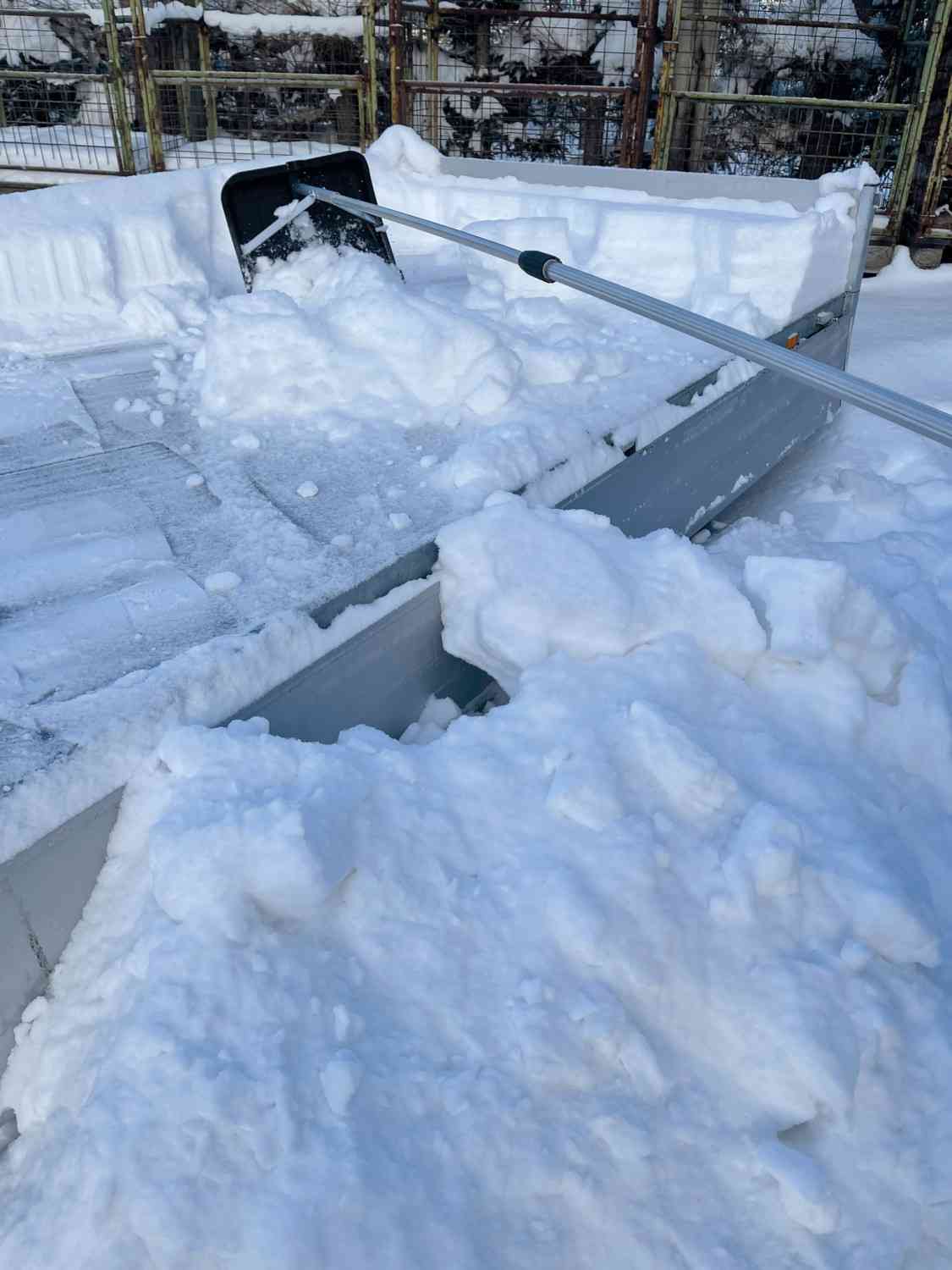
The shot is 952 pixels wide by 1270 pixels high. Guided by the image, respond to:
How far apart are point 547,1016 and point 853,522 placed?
201 cm

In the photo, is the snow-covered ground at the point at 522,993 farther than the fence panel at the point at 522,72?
No

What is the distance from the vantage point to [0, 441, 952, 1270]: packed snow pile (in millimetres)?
905

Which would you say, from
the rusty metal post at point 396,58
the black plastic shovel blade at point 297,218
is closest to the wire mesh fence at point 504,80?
the rusty metal post at point 396,58

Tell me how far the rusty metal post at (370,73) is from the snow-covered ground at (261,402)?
1.54 m

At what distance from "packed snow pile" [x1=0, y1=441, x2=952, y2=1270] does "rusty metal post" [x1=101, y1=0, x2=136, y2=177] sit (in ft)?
16.3

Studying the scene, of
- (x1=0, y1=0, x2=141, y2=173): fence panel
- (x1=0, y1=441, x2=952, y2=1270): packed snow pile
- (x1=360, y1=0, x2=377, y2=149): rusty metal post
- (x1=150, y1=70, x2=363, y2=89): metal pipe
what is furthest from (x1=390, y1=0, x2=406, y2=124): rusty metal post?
(x1=0, y1=441, x2=952, y2=1270): packed snow pile

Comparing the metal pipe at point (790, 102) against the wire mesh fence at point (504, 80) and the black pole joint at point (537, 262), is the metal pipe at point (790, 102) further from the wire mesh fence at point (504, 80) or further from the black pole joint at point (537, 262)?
the black pole joint at point (537, 262)

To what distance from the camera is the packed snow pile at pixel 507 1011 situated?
2.97 ft

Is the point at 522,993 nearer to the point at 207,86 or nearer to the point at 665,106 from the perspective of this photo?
the point at 665,106

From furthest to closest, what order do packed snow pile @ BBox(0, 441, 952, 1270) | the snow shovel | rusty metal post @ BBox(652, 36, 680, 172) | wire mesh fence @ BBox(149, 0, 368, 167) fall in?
wire mesh fence @ BBox(149, 0, 368, 167) < rusty metal post @ BBox(652, 36, 680, 172) < the snow shovel < packed snow pile @ BBox(0, 441, 952, 1270)

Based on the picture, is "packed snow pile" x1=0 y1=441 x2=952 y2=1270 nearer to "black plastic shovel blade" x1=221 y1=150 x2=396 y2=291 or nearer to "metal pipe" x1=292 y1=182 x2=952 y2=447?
"metal pipe" x1=292 y1=182 x2=952 y2=447

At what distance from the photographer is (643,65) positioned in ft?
16.1

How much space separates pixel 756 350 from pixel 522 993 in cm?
113

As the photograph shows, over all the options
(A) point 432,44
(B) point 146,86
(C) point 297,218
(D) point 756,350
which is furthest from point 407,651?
(A) point 432,44
